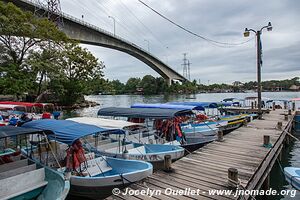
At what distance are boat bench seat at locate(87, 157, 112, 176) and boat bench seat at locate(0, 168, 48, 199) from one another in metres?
1.45

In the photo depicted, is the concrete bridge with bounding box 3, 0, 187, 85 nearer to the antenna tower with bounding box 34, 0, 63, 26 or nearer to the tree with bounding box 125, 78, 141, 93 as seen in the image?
the antenna tower with bounding box 34, 0, 63, 26

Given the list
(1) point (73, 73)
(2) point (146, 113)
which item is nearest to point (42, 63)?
(1) point (73, 73)

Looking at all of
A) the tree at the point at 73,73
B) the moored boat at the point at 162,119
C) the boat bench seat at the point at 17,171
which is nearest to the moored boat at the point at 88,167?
the boat bench seat at the point at 17,171

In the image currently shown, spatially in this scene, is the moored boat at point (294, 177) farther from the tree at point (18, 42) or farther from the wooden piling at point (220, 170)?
the tree at point (18, 42)

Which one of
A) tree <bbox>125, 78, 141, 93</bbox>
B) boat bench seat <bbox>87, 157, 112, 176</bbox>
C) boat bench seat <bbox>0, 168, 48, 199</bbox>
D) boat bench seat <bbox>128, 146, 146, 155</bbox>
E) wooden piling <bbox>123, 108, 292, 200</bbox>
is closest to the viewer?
wooden piling <bbox>123, 108, 292, 200</bbox>

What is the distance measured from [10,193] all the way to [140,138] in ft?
19.7

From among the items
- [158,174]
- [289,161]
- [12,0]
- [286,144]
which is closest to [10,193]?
[158,174]

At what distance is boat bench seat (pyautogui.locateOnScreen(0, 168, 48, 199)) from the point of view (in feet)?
18.4

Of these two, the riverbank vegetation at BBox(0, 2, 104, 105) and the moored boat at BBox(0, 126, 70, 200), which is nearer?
the moored boat at BBox(0, 126, 70, 200)

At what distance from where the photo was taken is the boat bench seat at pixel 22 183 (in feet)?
18.4

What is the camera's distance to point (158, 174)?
626 cm

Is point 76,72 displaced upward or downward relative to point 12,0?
downward

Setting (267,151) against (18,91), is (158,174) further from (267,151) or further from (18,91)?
(18,91)

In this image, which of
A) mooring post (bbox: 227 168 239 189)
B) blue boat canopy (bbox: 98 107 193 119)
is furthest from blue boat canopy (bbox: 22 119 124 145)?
mooring post (bbox: 227 168 239 189)
